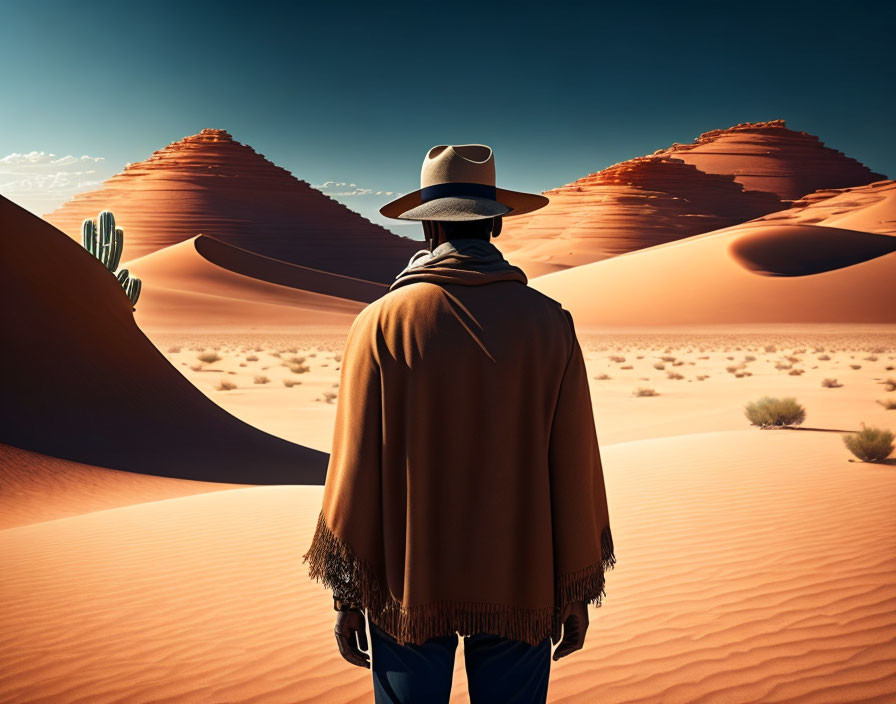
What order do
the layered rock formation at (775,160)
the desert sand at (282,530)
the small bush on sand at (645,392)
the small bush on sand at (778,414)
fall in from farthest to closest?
the layered rock formation at (775,160)
the small bush on sand at (645,392)
the small bush on sand at (778,414)
the desert sand at (282,530)

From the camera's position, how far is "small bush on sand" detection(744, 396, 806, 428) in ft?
44.1

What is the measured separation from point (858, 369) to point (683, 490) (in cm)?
2055

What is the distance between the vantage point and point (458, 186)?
234 cm

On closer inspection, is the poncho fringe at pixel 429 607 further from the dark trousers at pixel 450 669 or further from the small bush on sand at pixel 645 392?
the small bush on sand at pixel 645 392

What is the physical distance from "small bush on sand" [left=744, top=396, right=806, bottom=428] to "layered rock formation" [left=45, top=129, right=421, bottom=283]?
9571 centimetres

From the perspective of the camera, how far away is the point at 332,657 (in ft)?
14.4

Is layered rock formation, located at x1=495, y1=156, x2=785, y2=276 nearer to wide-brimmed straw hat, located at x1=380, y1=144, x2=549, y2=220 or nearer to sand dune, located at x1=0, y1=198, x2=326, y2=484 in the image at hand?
sand dune, located at x1=0, y1=198, x2=326, y2=484

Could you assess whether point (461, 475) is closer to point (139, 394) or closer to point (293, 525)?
point (293, 525)

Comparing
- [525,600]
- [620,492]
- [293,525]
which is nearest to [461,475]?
[525,600]

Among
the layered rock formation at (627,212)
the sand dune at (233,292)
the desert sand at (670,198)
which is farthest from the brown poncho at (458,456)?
the layered rock formation at (627,212)

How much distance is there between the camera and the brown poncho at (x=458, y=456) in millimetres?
2115

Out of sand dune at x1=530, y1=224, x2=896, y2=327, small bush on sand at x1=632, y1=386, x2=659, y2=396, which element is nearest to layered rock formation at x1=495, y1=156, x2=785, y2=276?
sand dune at x1=530, y1=224, x2=896, y2=327

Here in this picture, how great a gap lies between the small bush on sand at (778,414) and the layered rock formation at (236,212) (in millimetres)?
95712

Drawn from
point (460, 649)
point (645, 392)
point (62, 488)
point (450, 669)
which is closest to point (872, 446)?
point (460, 649)
